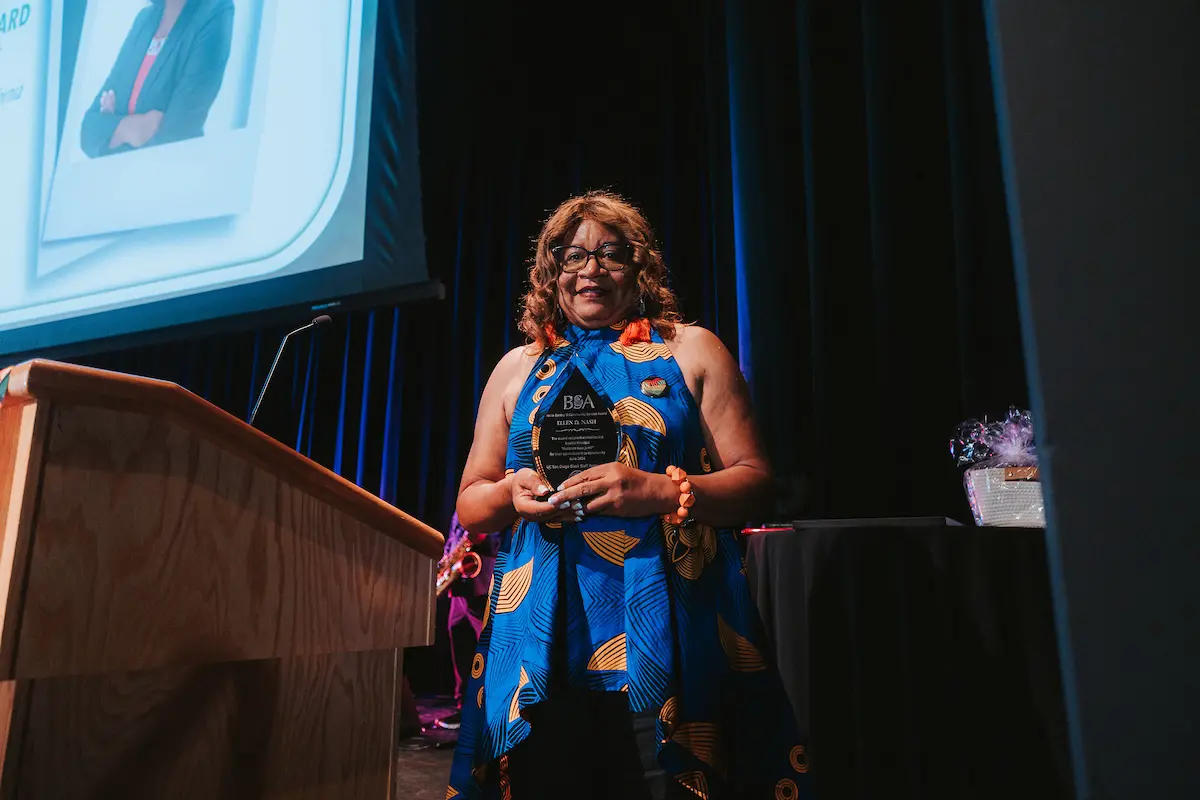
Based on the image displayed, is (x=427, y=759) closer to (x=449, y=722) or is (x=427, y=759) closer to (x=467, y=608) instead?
(x=449, y=722)

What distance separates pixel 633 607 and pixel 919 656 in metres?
0.69

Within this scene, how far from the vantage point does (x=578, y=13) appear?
3750mm

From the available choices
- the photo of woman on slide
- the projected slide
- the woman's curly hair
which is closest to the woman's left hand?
the woman's curly hair

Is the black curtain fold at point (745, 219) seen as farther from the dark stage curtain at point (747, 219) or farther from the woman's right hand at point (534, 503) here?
the woman's right hand at point (534, 503)

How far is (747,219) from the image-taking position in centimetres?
277

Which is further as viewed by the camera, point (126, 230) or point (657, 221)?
point (657, 221)

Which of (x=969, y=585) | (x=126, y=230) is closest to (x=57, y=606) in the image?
(x=969, y=585)

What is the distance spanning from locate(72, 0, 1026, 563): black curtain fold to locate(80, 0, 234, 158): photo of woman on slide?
75 cm

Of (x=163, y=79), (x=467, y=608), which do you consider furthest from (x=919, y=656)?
(x=163, y=79)

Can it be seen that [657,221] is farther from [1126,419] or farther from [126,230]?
[1126,419]

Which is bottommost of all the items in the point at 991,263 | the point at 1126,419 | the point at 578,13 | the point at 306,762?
the point at 306,762

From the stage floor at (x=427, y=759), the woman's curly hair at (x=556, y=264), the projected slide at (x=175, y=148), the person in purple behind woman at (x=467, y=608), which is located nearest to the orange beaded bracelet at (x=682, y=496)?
the woman's curly hair at (x=556, y=264)

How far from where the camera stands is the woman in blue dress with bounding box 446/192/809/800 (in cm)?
105

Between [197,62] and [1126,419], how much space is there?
377 centimetres
